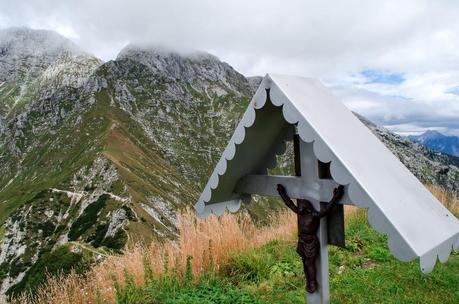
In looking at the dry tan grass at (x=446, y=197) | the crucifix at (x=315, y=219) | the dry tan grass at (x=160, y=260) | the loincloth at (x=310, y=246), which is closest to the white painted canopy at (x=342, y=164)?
the crucifix at (x=315, y=219)

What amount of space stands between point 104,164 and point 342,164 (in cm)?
10541

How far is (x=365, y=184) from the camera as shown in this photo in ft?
8.90

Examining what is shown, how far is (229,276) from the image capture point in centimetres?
624

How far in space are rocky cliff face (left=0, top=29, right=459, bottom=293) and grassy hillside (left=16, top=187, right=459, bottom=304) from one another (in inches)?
703

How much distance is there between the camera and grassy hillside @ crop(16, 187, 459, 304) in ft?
17.1

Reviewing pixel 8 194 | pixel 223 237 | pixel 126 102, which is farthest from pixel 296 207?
pixel 126 102

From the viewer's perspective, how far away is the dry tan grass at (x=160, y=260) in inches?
210

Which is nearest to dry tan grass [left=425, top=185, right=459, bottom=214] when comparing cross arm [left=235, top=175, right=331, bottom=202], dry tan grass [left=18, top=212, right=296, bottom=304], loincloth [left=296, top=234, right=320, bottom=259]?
dry tan grass [left=18, top=212, right=296, bottom=304]

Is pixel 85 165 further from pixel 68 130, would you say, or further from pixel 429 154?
pixel 429 154

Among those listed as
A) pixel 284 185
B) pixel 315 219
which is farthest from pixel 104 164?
pixel 315 219

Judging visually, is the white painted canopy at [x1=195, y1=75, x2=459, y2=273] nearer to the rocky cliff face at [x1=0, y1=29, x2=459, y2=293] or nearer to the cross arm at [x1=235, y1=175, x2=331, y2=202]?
the cross arm at [x1=235, y1=175, x2=331, y2=202]

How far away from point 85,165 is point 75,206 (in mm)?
14862

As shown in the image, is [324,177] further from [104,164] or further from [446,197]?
[104,164]

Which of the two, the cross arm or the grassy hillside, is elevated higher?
the cross arm
